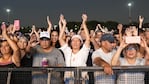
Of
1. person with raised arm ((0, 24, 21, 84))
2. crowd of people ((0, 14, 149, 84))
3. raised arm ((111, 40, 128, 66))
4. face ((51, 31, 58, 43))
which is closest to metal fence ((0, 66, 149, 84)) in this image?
crowd of people ((0, 14, 149, 84))

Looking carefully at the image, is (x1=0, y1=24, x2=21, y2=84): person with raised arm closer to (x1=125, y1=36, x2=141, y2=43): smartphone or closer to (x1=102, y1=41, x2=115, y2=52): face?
(x1=102, y1=41, x2=115, y2=52): face

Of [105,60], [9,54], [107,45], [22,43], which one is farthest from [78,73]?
[22,43]

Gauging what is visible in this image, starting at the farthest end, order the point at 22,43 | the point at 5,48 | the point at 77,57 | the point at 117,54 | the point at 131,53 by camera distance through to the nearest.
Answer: the point at 22,43 → the point at 77,57 → the point at 5,48 → the point at 131,53 → the point at 117,54

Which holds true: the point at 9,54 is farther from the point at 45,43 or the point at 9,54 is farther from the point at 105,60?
the point at 105,60

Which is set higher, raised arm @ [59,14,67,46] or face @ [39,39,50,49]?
raised arm @ [59,14,67,46]

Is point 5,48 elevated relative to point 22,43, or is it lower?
lower

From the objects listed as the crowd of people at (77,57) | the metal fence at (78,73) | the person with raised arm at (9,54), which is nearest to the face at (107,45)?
the crowd of people at (77,57)

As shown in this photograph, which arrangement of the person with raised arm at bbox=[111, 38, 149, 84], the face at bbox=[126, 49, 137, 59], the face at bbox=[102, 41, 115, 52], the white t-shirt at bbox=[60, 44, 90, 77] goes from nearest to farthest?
the person with raised arm at bbox=[111, 38, 149, 84]
the face at bbox=[126, 49, 137, 59]
the face at bbox=[102, 41, 115, 52]
the white t-shirt at bbox=[60, 44, 90, 77]

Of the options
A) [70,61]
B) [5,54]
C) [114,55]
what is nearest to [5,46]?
[5,54]

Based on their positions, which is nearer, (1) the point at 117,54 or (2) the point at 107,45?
(1) the point at 117,54

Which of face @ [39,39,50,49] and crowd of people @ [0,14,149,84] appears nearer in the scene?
crowd of people @ [0,14,149,84]

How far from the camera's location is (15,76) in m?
7.54

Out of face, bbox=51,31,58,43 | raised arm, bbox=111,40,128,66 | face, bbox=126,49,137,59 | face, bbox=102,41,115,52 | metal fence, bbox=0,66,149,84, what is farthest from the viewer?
face, bbox=51,31,58,43

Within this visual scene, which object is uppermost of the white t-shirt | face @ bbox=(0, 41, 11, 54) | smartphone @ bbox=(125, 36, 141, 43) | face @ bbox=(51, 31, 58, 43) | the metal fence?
face @ bbox=(51, 31, 58, 43)
